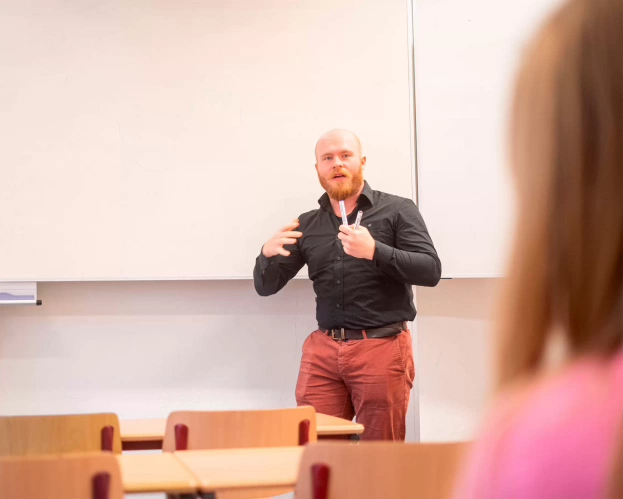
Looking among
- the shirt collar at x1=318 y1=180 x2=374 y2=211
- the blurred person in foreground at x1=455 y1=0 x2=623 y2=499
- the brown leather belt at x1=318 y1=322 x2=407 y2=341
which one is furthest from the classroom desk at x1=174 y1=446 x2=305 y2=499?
the shirt collar at x1=318 y1=180 x2=374 y2=211

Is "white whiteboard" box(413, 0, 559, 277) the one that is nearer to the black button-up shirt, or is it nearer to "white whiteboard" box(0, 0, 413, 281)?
"white whiteboard" box(0, 0, 413, 281)

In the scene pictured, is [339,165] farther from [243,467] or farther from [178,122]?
[243,467]

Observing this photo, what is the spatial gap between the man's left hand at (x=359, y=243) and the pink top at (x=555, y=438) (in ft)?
9.37

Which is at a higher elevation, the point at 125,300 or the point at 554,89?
the point at 554,89

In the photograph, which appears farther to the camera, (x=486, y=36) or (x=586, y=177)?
(x=486, y=36)

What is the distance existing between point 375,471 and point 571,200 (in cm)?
104

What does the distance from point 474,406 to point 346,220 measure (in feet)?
4.66

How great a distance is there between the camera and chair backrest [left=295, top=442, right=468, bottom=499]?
146cm

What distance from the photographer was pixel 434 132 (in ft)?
13.6

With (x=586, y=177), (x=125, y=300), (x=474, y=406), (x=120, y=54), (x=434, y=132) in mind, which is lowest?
(x=474, y=406)

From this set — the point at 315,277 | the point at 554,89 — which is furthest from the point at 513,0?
the point at 554,89

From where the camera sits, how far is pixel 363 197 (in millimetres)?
3816

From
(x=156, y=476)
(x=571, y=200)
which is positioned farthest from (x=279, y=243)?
(x=571, y=200)

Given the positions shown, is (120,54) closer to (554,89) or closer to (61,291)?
(61,291)
